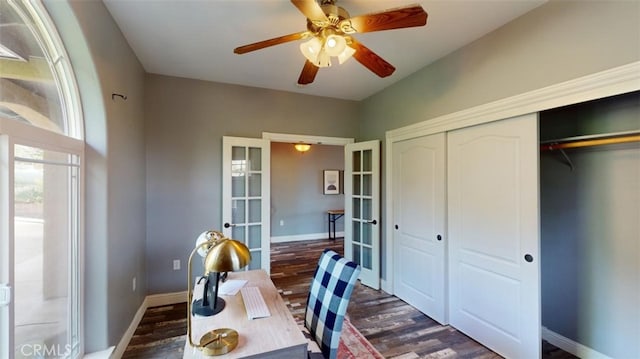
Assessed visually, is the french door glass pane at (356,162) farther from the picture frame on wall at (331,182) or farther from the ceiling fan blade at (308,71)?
the picture frame on wall at (331,182)

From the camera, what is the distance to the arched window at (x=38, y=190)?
1250mm

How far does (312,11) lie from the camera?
1.54 m

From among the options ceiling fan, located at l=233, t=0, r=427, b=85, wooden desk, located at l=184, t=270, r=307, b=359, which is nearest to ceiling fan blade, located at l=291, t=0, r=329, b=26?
ceiling fan, located at l=233, t=0, r=427, b=85

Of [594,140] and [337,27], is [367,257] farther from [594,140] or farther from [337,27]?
[337,27]

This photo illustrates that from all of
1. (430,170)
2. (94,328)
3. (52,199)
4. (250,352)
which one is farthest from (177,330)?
(430,170)

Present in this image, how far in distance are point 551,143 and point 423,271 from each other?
1.74 metres

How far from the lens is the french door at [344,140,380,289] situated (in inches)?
146

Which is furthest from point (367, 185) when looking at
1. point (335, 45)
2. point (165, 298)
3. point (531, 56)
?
point (165, 298)

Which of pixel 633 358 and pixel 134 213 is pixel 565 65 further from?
pixel 134 213

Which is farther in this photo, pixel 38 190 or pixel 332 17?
pixel 332 17

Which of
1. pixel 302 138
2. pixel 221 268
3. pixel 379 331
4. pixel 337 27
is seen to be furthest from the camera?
pixel 302 138

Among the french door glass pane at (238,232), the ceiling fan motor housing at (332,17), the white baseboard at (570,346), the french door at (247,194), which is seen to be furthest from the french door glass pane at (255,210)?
the white baseboard at (570,346)

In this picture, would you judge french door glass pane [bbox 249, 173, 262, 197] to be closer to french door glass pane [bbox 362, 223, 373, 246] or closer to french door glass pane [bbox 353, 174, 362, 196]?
french door glass pane [bbox 353, 174, 362, 196]

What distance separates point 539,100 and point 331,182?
5344mm
